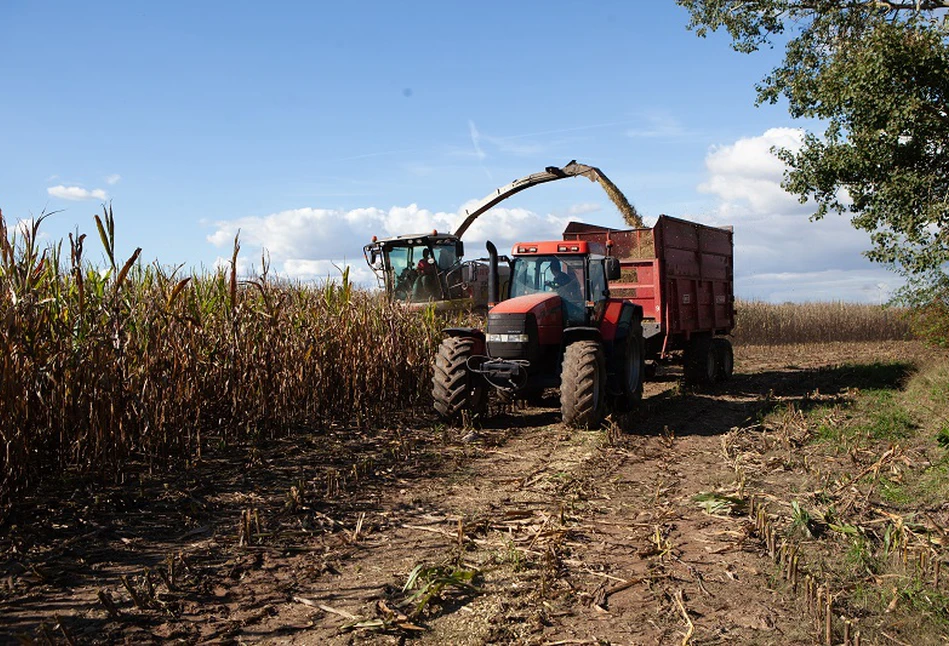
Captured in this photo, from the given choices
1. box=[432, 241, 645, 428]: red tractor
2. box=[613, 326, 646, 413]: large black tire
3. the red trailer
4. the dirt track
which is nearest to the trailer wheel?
the red trailer

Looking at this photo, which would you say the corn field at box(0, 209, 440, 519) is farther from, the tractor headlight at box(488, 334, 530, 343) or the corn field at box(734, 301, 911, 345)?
the corn field at box(734, 301, 911, 345)

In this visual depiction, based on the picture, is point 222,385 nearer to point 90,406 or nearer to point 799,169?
point 90,406

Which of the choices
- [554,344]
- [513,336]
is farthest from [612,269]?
[513,336]

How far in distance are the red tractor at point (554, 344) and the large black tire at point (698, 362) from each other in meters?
3.00

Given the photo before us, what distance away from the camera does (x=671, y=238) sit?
11.5m

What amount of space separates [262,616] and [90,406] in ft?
8.63

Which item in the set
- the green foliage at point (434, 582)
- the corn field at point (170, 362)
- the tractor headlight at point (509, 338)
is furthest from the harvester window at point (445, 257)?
the green foliage at point (434, 582)

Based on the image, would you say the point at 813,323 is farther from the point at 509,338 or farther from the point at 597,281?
the point at 509,338

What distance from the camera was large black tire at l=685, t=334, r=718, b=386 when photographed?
12453 mm

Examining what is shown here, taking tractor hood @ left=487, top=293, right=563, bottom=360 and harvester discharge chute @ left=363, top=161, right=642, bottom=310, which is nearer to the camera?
tractor hood @ left=487, top=293, right=563, bottom=360

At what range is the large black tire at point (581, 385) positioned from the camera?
312 inches

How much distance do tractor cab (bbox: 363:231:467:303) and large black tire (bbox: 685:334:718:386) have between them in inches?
172

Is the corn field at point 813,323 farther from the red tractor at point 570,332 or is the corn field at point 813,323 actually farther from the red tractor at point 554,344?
the red tractor at point 554,344

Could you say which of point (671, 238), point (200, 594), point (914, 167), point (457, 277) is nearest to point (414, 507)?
point (200, 594)
